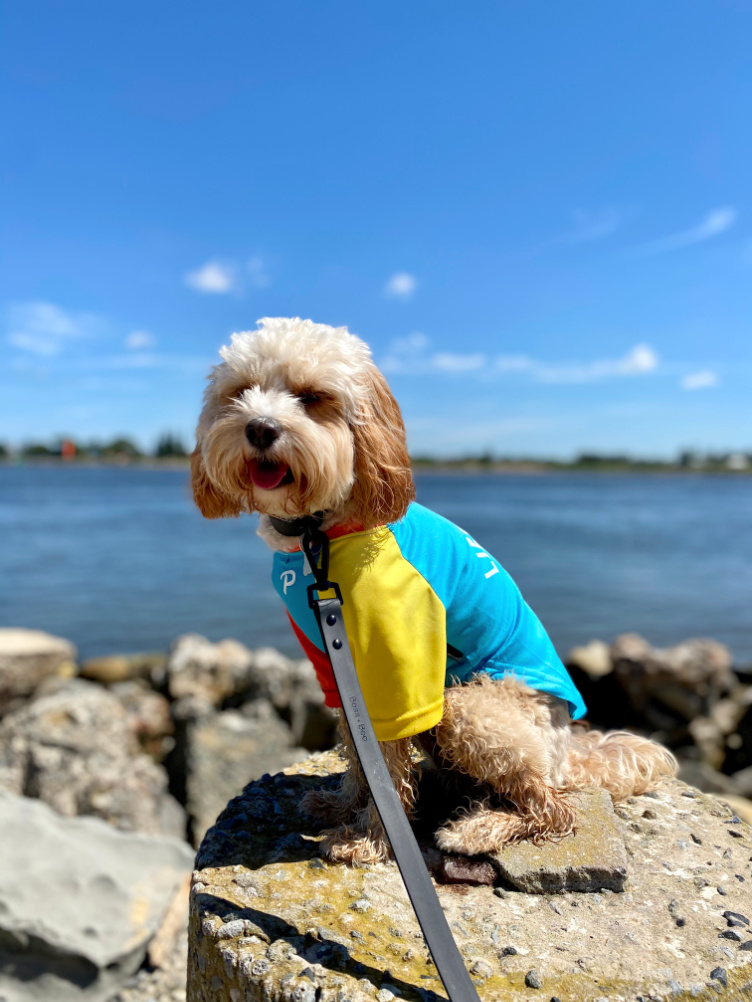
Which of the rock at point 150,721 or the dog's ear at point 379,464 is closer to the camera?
the dog's ear at point 379,464

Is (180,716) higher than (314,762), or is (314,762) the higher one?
(314,762)

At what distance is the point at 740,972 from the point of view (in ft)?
7.29

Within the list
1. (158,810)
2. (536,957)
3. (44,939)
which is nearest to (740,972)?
(536,957)

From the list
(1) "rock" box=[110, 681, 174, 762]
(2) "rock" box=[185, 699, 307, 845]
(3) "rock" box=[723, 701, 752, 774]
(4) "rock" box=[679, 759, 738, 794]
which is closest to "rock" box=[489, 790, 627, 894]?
(2) "rock" box=[185, 699, 307, 845]

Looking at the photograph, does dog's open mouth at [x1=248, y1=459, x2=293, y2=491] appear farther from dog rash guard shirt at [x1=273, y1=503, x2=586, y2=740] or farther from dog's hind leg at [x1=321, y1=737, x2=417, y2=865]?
dog's hind leg at [x1=321, y1=737, x2=417, y2=865]

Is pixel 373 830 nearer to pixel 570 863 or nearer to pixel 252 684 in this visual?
pixel 570 863

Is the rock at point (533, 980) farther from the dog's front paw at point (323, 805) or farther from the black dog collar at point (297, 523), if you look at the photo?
the black dog collar at point (297, 523)

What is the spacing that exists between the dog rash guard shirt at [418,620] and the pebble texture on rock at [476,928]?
63 centimetres

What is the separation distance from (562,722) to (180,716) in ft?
21.7

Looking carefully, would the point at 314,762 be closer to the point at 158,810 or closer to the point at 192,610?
the point at 158,810

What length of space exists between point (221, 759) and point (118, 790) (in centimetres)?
103

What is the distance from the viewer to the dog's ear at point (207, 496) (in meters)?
2.79

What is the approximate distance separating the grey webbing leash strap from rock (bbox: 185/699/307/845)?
4675mm

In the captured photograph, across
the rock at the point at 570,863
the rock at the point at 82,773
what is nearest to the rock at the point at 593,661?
the rock at the point at 82,773
